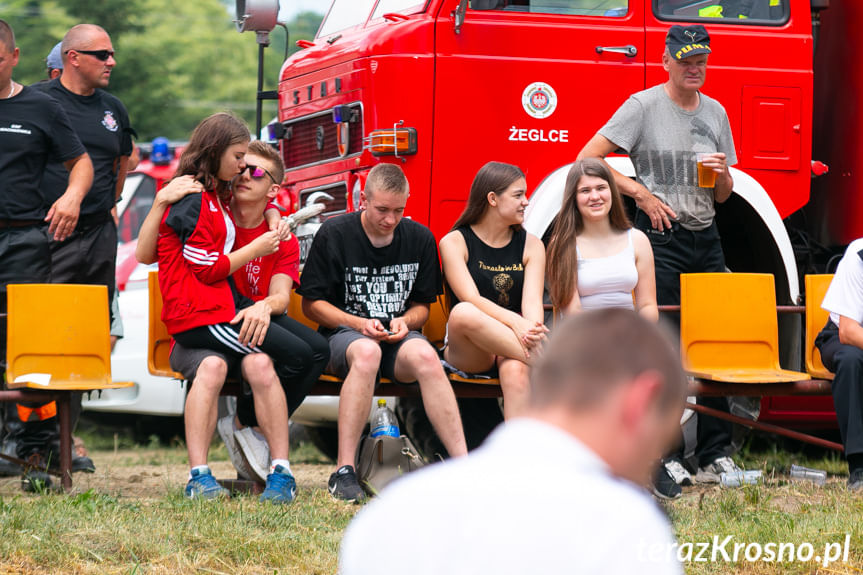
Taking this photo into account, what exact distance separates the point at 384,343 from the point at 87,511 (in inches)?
64.8

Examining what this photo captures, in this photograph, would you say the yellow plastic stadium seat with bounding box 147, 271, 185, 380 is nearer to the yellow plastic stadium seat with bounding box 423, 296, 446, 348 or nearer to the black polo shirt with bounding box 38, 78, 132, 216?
the black polo shirt with bounding box 38, 78, 132, 216

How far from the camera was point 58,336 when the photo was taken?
5414mm

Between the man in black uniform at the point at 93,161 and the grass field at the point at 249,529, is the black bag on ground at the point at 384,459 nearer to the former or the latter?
the grass field at the point at 249,529

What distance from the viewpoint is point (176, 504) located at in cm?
468

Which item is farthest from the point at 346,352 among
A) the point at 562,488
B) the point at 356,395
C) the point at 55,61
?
the point at 562,488

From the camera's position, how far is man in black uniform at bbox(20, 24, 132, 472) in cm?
595

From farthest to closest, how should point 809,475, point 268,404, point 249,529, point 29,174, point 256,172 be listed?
point 809,475 < point 29,174 < point 256,172 < point 268,404 < point 249,529

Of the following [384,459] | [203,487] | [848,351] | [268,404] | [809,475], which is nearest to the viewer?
[203,487]

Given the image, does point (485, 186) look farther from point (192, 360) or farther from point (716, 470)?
point (716, 470)

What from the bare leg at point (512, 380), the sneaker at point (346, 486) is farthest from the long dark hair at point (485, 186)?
the sneaker at point (346, 486)

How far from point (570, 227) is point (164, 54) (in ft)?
111

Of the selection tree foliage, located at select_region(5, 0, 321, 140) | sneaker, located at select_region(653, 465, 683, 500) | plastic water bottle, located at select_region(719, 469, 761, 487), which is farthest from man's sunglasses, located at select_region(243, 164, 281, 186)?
tree foliage, located at select_region(5, 0, 321, 140)

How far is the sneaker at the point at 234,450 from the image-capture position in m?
5.46

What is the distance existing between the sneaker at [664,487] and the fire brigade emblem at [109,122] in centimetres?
337
